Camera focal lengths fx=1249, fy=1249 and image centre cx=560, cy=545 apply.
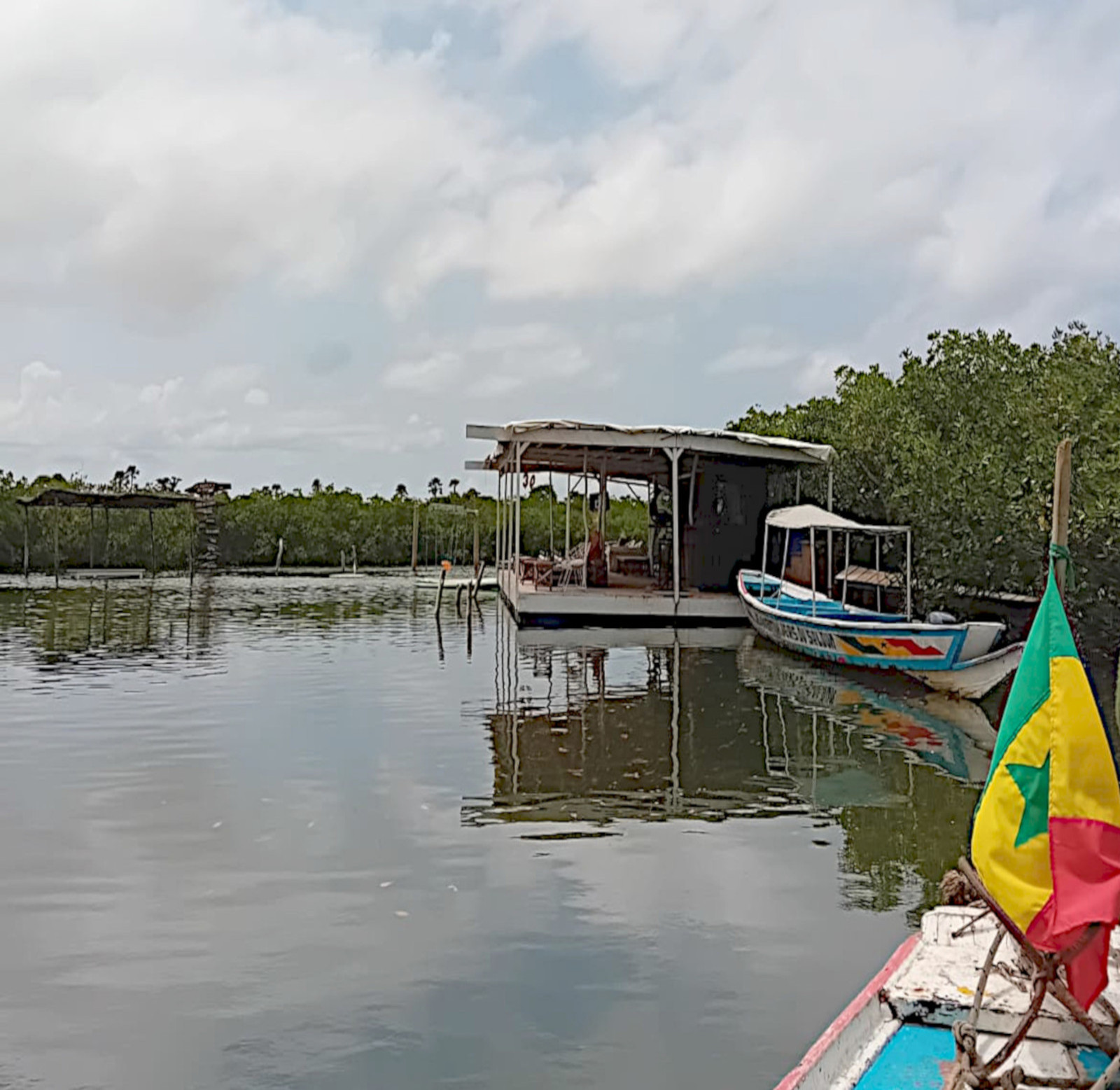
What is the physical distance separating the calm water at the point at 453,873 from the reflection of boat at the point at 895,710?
2.5 inches

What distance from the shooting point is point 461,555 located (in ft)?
175

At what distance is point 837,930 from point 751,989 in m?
0.92

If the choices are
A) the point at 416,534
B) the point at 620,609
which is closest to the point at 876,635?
the point at 620,609

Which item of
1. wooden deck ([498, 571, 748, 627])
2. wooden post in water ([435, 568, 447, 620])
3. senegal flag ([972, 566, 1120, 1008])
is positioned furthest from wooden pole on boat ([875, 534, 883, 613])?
senegal flag ([972, 566, 1120, 1008])

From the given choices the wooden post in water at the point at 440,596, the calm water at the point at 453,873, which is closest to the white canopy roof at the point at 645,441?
the wooden post in water at the point at 440,596

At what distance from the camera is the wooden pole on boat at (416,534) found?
45438 millimetres

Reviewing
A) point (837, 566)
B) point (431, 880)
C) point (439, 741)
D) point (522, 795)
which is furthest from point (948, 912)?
point (837, 566)

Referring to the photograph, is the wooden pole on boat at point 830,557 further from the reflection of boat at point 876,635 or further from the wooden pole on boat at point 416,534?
the wooden pole on boat at point 416,534

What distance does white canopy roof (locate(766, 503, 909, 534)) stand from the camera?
17.3 metres

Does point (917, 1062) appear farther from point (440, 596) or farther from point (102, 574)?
point (102, 574)

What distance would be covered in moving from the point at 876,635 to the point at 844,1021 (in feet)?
36.3

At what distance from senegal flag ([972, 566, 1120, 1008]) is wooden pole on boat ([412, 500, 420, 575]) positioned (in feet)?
135

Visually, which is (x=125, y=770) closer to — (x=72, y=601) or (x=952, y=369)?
(x=952, y=369)

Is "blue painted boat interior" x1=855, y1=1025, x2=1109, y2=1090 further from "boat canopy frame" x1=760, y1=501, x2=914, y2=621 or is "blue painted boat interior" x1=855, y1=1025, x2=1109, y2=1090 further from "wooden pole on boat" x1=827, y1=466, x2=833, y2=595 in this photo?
"wooden pole on boat" x1=827, y1=466, x2=833, y2=595
